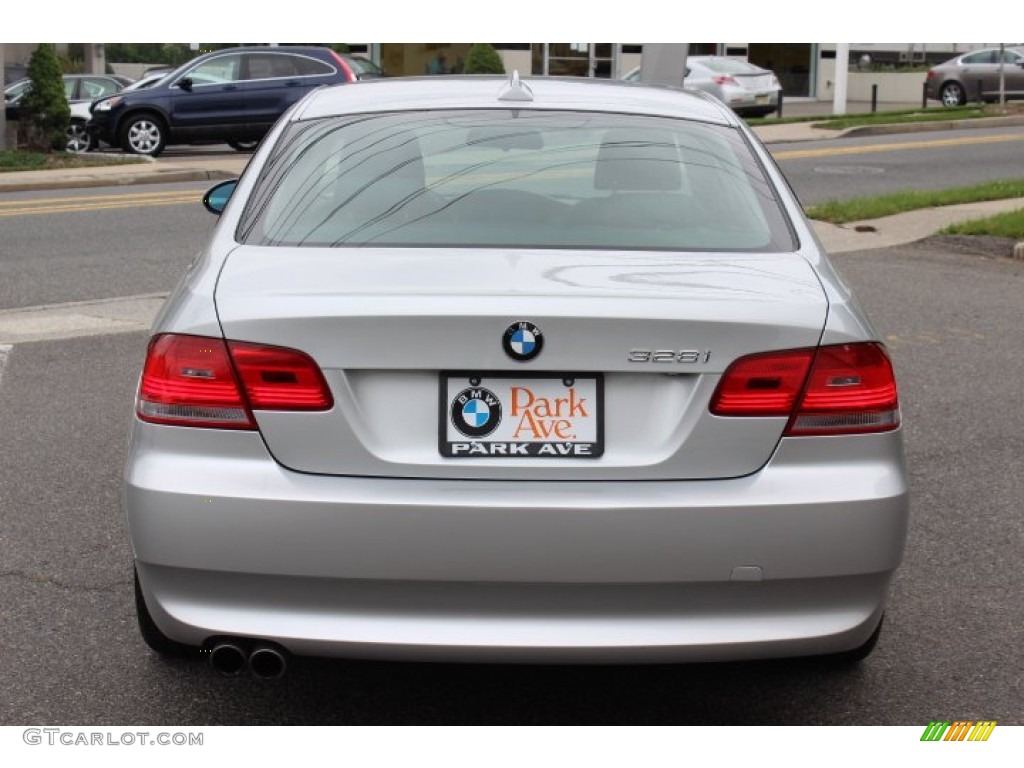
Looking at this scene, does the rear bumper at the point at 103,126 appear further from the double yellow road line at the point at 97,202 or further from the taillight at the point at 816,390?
the taillight at the point at 816,390

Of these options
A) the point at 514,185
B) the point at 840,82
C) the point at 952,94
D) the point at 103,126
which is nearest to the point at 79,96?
the point at 103,126

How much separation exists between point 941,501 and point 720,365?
2954 mm

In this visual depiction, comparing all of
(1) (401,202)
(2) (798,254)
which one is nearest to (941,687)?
(2) (798,254)

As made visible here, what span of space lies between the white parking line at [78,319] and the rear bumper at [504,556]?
6129 millimetres

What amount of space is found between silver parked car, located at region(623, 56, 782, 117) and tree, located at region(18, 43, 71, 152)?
11.7 meters

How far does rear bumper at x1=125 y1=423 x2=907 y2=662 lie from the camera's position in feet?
11.6

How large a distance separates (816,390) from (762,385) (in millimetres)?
140

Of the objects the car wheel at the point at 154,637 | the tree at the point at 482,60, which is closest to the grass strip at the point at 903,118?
the tree at the point at 482,60

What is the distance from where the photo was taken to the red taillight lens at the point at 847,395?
370cm

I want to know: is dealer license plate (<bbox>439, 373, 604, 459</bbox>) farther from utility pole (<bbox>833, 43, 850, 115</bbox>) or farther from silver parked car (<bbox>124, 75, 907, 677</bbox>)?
utility pole (<bbox>833, 43, 850, 115</bbox>)

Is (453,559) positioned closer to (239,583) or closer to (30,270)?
(239,583)

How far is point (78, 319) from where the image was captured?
10102mm

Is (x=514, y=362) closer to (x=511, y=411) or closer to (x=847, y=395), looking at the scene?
(x=511, y=411)
